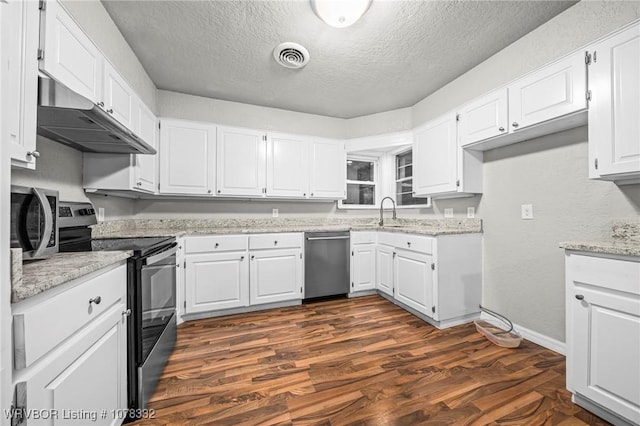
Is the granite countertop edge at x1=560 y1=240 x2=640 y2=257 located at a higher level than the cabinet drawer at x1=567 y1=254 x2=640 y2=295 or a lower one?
higher

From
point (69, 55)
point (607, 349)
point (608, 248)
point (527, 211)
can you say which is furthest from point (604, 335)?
point (69, 55)

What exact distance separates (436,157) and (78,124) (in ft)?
9.65

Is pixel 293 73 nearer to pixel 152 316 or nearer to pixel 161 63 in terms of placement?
pixel 161 63

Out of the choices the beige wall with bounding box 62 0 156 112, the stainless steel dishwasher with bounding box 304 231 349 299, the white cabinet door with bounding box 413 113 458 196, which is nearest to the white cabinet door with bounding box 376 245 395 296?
the stainless steel dishwasher with bounding box 304 231 349 299

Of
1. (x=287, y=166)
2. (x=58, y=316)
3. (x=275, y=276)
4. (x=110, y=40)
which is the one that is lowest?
(x=275, y=276)

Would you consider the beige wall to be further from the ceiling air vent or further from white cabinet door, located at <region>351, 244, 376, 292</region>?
white cabinet door, located at <region>351, 244, 376, 292</region>

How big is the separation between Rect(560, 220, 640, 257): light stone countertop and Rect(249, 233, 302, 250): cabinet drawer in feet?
7.22

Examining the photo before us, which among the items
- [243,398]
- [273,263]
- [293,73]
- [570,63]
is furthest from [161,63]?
[570,63]

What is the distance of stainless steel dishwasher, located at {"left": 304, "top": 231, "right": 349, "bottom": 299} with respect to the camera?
295cm

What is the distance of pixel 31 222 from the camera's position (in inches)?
37.4

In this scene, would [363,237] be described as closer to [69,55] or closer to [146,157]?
[146,157]

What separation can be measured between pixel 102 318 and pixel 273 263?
1784mm

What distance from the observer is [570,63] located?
1.65 meters

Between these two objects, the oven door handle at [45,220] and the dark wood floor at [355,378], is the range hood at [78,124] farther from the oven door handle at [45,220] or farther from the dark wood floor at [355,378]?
the dark wood floor at [355,378]
